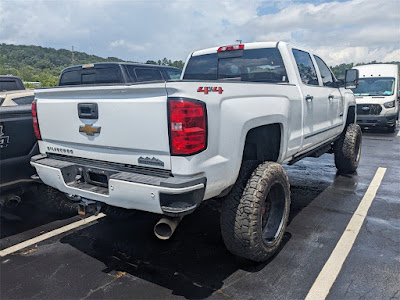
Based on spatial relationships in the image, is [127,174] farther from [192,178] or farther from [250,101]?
[250,101]

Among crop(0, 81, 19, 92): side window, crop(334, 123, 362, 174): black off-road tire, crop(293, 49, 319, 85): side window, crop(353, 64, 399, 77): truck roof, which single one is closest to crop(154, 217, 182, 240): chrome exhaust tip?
crop(293, 49, 319, 85): side window

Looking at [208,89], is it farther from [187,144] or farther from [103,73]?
[103,73]

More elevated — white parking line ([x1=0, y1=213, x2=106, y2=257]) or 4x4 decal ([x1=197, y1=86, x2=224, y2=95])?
4x4 decal ([x1=197, y1=86, x2=224, y2=95])

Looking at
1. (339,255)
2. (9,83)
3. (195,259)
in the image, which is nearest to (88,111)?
(195,259)

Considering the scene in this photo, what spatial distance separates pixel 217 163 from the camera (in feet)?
8.56

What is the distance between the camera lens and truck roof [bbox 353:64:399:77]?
41.6 feet

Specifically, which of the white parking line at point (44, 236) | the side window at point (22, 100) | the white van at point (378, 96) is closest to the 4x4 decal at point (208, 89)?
the white parking line at point (44, 236)

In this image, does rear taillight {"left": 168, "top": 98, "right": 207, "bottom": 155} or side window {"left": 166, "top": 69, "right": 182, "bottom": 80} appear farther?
side window {"left": 166, "top": 69, "right": 182, "bottom": 80}

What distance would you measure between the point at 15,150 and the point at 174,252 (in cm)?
214

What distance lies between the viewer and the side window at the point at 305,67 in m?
4.31

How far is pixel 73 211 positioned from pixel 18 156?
44.1 inches

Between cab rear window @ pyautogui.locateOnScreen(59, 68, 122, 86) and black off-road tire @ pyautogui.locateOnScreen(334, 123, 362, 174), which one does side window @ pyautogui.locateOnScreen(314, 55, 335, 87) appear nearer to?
black off-road tire @ pyautogui.locateOnScreen(334, 123, 362, 174)

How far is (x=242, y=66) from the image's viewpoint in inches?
173

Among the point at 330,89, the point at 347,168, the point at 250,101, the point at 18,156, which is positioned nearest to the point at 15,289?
the point at 18,156
